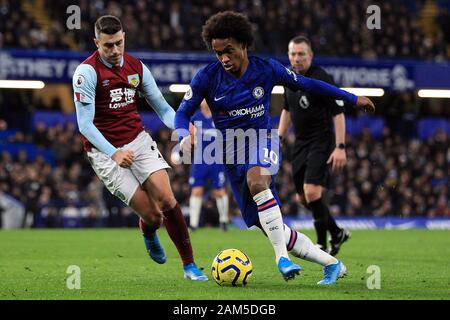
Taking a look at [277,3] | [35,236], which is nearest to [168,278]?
[35,236]

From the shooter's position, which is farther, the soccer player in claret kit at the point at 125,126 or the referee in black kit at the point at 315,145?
the referee in black kit at the point at 315,145

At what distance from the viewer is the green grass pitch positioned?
676 centimetres

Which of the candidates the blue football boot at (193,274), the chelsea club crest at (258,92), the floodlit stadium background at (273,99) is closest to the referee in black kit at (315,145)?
the blue football boot at (193,274)

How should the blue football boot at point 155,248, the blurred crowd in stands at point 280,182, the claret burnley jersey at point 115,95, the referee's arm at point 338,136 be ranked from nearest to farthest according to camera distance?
the claret burnley jersey at point 115,95 < the blue football boot at point 155,248 < the referee's arm at point 338,136 < the blurred crowd in stands at point 280,182

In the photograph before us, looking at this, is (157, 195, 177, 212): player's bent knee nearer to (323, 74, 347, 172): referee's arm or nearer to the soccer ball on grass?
the soccer ball on grass

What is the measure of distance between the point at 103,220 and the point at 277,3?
9.25 m

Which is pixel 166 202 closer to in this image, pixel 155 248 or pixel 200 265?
pixel 155 248

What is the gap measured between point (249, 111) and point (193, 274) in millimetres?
1591

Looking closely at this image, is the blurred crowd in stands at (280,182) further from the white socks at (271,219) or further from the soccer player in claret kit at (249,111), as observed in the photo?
the white socks at (271,219)

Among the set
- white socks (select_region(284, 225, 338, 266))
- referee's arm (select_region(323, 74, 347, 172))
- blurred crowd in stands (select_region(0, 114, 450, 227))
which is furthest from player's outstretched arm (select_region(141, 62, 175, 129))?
blurred crowd in stands (select_region(0, 114, 450, 227))

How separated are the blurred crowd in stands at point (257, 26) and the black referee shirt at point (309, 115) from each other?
12.9 meters

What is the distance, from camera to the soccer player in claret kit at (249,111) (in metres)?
7.22

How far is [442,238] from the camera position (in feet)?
52.2

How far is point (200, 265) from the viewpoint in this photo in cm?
962
